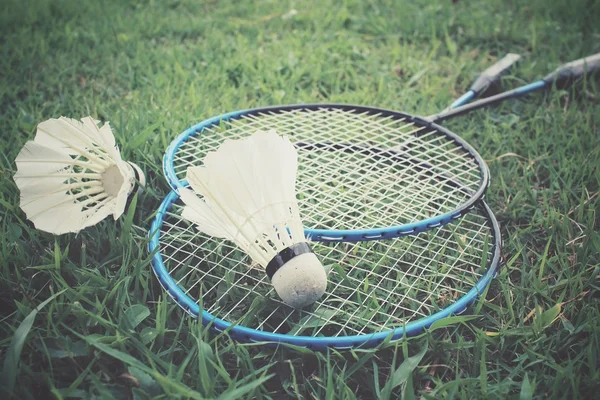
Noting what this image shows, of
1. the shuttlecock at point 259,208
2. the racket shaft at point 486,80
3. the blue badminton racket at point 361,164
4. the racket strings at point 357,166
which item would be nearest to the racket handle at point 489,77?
the racket shaft at point 486,80

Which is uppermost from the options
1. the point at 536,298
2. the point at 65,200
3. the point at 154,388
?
the point at 65,200

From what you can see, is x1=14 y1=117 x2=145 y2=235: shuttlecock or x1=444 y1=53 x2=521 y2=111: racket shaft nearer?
x1=14 y1=117 x2=145 y2=235: shuttlecock

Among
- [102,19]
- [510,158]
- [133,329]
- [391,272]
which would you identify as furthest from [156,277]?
[102,19]

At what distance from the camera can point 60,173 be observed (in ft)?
5.33

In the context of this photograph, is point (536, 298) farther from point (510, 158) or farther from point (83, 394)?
point (83, 394)

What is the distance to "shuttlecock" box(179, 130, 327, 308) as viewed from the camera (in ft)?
4.61

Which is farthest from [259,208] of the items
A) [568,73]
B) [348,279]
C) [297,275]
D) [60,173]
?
[568,73]

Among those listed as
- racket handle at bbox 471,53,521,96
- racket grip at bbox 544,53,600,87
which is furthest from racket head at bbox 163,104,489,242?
racket grip at bbox 544,53,600,87

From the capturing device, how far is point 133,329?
1417 millimetres

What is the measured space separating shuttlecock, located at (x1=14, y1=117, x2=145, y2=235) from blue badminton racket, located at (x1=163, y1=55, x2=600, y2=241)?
0.71 ft

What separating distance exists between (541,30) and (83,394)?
3321mm

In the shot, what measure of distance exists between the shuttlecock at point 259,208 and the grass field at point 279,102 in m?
0.21

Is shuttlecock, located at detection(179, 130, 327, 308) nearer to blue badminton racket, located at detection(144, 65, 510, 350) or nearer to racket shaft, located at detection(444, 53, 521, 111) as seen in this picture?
blue badminton racket, located at detection(144, 65, 510, 350)

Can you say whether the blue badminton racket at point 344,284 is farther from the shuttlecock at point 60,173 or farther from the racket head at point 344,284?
the shuttlecock at point 60,173
